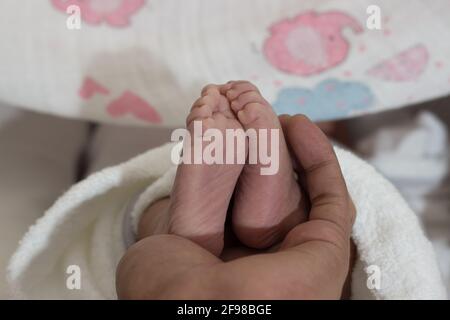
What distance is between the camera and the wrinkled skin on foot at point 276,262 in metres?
0.43

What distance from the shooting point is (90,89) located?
755mm

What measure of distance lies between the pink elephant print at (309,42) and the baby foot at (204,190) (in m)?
0.22

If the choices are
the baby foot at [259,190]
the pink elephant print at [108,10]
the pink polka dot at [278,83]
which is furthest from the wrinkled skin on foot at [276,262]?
the pink elephant print at [108,10]

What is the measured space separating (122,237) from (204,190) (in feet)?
0.80

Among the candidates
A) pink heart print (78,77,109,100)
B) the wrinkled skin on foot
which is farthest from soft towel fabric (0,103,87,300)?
the wrinkled skin on foot

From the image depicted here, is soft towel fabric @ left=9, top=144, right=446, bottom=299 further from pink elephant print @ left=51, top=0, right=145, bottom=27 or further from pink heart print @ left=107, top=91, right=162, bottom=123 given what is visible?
pink elephant print @ left=51, top=0, right=145, bottom=27

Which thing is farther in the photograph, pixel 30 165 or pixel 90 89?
pixel 30 165

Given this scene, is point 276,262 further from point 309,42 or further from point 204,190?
point 309,42

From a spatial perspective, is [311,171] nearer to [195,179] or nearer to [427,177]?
[195,179]

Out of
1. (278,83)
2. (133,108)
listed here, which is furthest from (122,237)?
(278,83)

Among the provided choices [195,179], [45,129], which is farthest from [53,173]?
[195,179]

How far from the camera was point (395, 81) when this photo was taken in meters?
0.74

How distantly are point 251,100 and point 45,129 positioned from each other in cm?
49

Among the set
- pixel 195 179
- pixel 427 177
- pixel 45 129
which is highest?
pixel 45 129
